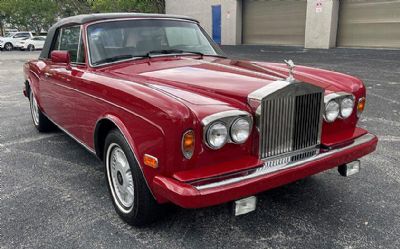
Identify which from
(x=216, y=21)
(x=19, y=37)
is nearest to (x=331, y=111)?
(x=216, y=21)

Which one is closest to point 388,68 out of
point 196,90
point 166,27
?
point 166,27

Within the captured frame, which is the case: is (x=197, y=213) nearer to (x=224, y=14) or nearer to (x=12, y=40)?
(x=224, y=14)

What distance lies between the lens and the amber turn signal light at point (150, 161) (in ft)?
7.96

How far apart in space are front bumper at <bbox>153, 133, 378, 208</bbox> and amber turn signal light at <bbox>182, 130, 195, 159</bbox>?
18cm

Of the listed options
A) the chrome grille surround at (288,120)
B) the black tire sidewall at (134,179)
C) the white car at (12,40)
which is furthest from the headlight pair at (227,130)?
the white car at (12,40)

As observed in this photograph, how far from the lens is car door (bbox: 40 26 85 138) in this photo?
3830 mm

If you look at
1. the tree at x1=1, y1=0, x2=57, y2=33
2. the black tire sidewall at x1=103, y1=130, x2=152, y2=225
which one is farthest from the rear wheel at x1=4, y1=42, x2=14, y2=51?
the black tire sidewall at x1=103, y1=130, x2=152, y2=225

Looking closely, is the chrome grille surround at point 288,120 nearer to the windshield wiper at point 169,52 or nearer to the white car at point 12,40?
the windshield wiper at point 169,52

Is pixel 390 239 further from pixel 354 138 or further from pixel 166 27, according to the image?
pixel 166 27

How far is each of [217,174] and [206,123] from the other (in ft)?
1.10

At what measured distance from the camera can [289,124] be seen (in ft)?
8.87

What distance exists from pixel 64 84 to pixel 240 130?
232 cm

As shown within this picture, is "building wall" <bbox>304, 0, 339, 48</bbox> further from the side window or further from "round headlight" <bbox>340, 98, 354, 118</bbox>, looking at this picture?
"round headlight" <bbox>340, 98, 354, 118</bbox>

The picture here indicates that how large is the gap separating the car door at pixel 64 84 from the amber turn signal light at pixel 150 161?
1.51 m
